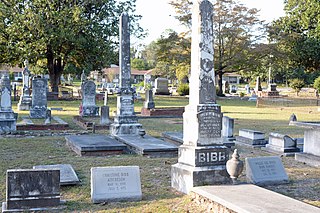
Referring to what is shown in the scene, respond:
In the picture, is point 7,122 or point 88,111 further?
point 88,111

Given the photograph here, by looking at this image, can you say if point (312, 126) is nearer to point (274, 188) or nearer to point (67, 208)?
point (274, 188)

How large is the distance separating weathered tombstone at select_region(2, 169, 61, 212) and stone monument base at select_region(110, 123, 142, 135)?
8.33m

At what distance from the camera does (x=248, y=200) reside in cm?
632

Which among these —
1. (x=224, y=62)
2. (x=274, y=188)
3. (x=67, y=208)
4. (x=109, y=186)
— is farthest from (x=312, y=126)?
(x=224, y=62)

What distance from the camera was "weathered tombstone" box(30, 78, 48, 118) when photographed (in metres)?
22.6

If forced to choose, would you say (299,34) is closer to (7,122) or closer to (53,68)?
(53,68)

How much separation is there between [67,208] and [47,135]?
32.2ft

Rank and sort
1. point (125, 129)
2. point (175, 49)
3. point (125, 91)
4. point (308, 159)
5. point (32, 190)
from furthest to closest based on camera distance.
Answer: point (175, 49)
point (125, 91)
point (125, 129)
point (308, 159)
point (32, 190)

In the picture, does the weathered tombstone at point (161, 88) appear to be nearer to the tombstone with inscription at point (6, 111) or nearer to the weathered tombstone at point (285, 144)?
the tombstone with inscription at point (6, 111)

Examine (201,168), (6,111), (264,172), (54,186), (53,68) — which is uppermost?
(53,68)

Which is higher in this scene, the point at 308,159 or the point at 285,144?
the point at 285,144

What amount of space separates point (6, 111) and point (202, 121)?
11.1 m

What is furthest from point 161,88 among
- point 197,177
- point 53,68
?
point 197,177

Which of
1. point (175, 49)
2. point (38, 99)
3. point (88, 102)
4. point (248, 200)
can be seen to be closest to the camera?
point (248, 200)
